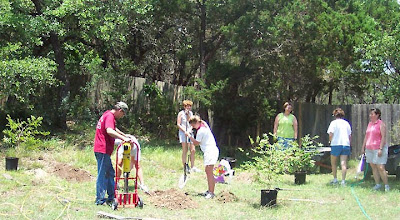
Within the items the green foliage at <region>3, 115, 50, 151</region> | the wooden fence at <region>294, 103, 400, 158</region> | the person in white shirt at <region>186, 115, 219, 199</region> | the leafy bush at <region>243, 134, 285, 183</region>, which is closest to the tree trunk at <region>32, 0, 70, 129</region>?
the green foliage at <region>3, 115, 50, 151</region>

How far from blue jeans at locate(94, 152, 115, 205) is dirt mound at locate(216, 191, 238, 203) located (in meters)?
1.78

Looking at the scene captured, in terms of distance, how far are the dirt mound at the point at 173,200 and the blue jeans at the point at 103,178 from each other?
A: 0.71 metres

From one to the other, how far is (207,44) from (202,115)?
8.36ft

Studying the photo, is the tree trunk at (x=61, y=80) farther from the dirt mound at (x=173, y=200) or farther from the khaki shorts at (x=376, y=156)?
the khaki shorts at (x=376, y=156)

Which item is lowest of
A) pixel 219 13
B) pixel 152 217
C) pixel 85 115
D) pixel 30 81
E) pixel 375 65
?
pixel 152 217

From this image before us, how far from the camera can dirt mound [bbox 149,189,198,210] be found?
7074 mm

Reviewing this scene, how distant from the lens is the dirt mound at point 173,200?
707 cm

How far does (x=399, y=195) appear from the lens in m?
8.02

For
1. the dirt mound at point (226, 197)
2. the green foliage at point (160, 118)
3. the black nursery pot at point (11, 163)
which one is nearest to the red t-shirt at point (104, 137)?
the dirt mound at point (226, 197)

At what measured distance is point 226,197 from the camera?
7652mm

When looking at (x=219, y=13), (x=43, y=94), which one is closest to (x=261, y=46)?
(x=219, y=13)

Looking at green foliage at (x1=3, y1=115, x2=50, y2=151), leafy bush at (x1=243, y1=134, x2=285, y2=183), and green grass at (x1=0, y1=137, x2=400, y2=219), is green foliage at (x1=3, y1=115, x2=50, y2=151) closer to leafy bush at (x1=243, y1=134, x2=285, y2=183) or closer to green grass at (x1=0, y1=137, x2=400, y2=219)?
green grass at (x1=0, y1=137, x2=400, y2=219)

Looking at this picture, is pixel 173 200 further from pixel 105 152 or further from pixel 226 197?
pixel 105 152

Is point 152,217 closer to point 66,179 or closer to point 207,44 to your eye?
point 66,179
